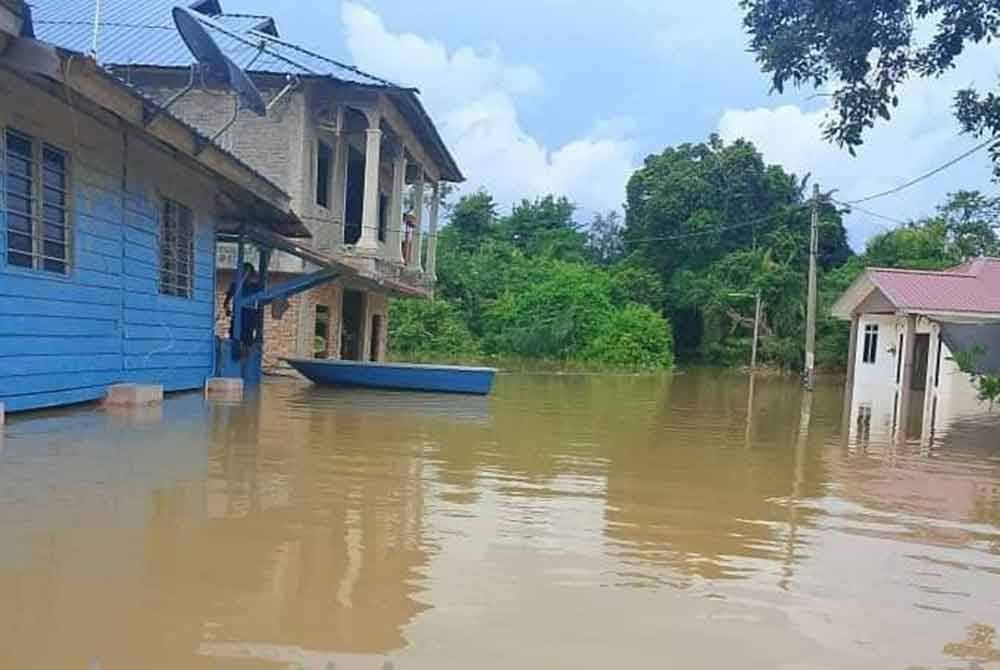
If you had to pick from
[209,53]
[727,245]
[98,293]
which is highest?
[727,245]

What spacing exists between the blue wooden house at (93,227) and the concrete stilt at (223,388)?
0.29m

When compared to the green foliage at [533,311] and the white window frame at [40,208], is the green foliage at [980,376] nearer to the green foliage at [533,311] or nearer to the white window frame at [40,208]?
the white window frame at [40,208]

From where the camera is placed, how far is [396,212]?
2311 centimetres

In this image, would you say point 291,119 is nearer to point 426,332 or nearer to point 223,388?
point 223,388

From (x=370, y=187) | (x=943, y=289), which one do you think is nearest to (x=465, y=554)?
(x=370, y=187)

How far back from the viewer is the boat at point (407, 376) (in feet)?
53.4

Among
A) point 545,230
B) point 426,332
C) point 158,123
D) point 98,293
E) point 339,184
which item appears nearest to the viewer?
point 158,123

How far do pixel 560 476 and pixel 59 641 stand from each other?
5.09 m

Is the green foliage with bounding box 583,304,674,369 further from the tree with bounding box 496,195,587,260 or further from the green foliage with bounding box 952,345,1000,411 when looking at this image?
the green foliage with bounding box 952,345,1000,411

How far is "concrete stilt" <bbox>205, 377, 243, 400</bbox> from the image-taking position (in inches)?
530

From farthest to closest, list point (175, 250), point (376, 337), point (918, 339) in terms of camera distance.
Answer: point (918, 339) < point (376, 337) < point (175, 250)

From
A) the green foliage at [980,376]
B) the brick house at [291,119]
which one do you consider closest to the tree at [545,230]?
the brick house at [291,119]

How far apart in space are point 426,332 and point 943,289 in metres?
20.9

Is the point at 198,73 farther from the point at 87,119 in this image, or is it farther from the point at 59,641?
the point at 59,641
